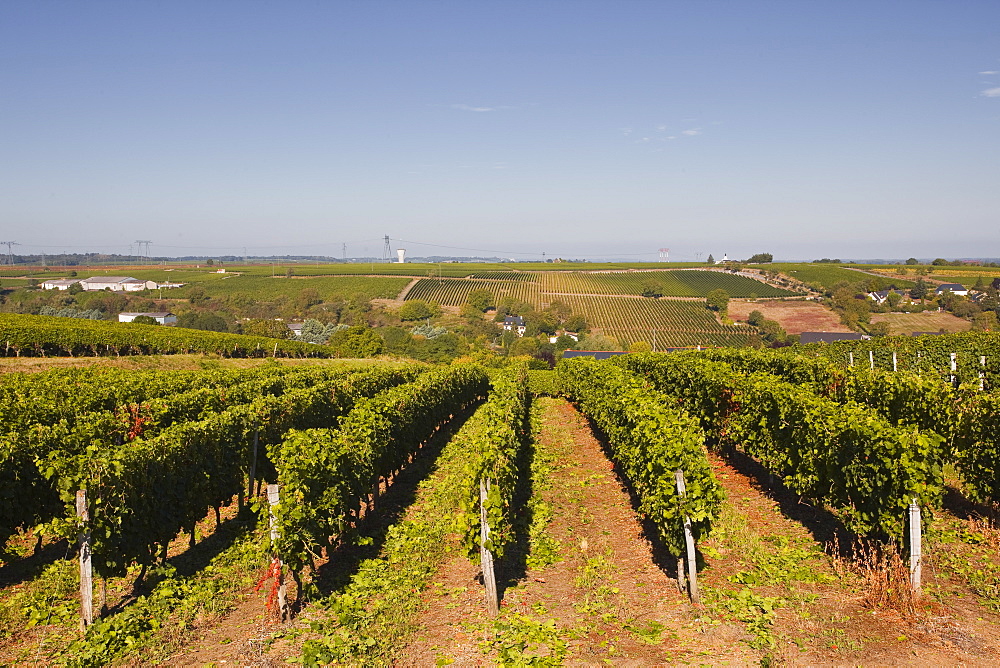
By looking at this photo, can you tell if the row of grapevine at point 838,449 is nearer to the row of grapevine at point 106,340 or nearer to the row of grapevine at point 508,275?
the row of grapevine at point 106,340

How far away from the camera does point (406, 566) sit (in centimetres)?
1055

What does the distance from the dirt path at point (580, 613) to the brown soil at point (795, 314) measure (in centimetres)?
9255

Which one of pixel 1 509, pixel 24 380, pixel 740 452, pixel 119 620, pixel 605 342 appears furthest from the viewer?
pixel 605 342

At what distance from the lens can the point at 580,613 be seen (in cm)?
890

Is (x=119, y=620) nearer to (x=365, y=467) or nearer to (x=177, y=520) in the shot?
(x=177, y=520)

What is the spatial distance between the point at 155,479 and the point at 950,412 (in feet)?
47.4

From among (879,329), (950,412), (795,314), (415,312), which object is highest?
(950,412)

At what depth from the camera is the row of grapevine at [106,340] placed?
38.9 metres

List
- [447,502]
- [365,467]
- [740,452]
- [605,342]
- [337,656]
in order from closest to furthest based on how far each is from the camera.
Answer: [337,656] < [365,467] < [447,502] < [740,452] < [605,342]

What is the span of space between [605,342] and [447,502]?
75.7 meters

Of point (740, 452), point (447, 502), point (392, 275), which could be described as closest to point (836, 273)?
point (392, 275)

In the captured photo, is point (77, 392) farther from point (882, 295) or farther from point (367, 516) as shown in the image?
point (882, 295)

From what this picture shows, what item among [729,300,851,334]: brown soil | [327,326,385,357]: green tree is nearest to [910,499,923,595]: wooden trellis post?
[327,326,385,357]: green tree

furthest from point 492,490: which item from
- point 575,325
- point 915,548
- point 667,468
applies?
point 575,325
